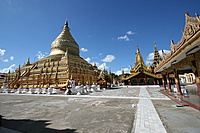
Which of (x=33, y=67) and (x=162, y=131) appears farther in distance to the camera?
(x=33, y=67)

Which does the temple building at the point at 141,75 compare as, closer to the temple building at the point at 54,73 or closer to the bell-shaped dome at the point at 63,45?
the temple building at the point at 54,73

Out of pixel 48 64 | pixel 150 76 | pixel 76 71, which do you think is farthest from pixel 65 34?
pixel 150 76

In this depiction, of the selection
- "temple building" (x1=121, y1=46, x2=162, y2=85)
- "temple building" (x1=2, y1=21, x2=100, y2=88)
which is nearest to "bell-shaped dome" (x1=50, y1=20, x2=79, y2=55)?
"temple building" (x1=2, y1=21, x2=100, y2=88)

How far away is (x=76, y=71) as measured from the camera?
2261cm

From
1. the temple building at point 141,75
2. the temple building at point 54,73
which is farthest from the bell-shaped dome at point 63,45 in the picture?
the temple building at point 141,75

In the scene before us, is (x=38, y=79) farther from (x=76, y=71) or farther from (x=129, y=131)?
(x=129, y=131)

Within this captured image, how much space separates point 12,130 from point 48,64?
957 inches

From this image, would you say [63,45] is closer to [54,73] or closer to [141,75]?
[54,73]

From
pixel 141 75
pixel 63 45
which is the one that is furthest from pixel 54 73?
pixel 141 75

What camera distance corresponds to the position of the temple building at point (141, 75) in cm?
3084

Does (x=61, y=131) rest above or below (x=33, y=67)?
below

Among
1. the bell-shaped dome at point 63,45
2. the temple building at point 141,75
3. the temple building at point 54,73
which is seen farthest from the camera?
the temple building at point 141,75

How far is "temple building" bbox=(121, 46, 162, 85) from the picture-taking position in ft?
101

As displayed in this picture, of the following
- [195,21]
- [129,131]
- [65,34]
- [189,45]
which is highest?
[65,34]
